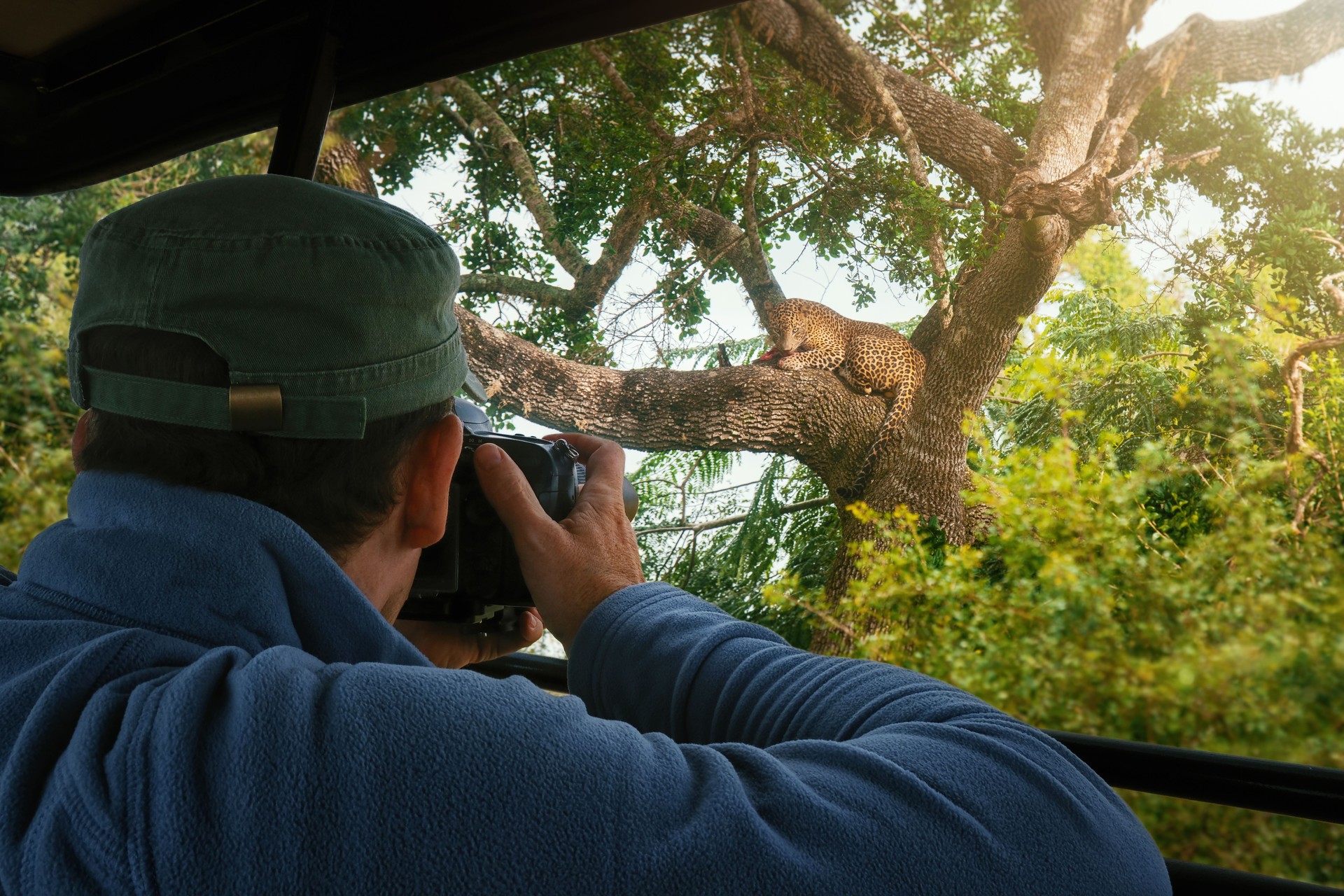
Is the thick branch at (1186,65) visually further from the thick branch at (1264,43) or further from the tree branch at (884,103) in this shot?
the tree branch at (884,103)

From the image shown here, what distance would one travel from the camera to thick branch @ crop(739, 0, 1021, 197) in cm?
186

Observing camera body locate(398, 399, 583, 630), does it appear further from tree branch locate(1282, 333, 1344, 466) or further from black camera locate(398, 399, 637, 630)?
tree branch locate(1282, 333, 1344, 466)

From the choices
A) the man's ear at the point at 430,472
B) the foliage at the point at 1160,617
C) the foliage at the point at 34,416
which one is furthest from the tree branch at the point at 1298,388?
the foliage at the point at 34,416

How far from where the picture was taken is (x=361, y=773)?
38 centimetres

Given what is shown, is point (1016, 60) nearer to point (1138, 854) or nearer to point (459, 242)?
point (459, 242)

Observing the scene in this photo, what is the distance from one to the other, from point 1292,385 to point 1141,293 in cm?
28

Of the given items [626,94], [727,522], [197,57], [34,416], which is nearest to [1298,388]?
[727,522]

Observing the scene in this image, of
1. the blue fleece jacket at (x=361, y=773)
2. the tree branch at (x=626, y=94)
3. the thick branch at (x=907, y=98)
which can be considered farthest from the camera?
the tree branch at (x=626, y=94)

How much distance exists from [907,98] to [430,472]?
166cm

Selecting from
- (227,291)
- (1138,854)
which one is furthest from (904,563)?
(227,291)

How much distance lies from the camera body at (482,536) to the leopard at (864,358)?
1.32m

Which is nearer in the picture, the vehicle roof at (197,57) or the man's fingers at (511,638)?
the man's fingers at (511,638)

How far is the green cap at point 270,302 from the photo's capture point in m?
0.50

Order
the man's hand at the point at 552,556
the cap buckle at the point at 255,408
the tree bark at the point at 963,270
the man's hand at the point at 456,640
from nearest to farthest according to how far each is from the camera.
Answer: the cap buckle at the point at 255,408
the man's hand at the point at 552,556
the man's hand at the point at 456,640
the tree bark at the point at 963,270
